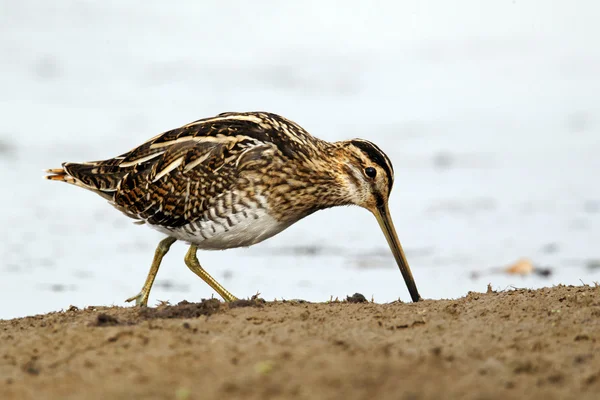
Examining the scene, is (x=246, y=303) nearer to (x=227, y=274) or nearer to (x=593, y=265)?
(x=227, y=274)

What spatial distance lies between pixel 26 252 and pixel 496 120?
25.3 feet

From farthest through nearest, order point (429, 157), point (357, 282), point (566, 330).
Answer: point (429, 157)
point (357, 282)
point (566, 330)

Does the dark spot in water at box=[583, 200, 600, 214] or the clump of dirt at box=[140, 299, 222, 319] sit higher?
the dark spot in water at box=[583, 200, 600, 214]

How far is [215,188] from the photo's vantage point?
22.8 feet

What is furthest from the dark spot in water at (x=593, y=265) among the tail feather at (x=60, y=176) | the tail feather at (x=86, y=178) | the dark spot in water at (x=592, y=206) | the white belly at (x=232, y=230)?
the tail feather at (x=60, y=176)

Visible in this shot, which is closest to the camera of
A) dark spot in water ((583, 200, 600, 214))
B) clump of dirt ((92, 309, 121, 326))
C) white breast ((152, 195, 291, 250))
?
clump of dirt ((92, 309, 121, 326))

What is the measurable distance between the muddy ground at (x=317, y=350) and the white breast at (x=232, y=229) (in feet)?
2.22

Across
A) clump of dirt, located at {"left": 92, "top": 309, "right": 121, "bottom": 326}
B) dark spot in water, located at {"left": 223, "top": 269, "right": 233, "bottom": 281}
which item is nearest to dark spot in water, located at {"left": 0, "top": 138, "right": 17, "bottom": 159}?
dark spot in water, located at {"left": 223, "top": 269, "right": 233, "bottom": 281}

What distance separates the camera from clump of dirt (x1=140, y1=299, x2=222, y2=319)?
5.98 meters

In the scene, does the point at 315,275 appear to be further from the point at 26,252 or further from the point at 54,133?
the point at 54,133

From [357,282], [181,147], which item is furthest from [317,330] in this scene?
[357,282]

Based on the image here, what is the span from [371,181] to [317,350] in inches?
107

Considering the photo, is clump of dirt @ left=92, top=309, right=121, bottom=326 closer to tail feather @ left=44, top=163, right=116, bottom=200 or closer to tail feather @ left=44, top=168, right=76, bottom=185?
tail feather @ left=44, top=163, right=116, bottom=200

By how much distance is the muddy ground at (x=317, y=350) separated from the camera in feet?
13.7
